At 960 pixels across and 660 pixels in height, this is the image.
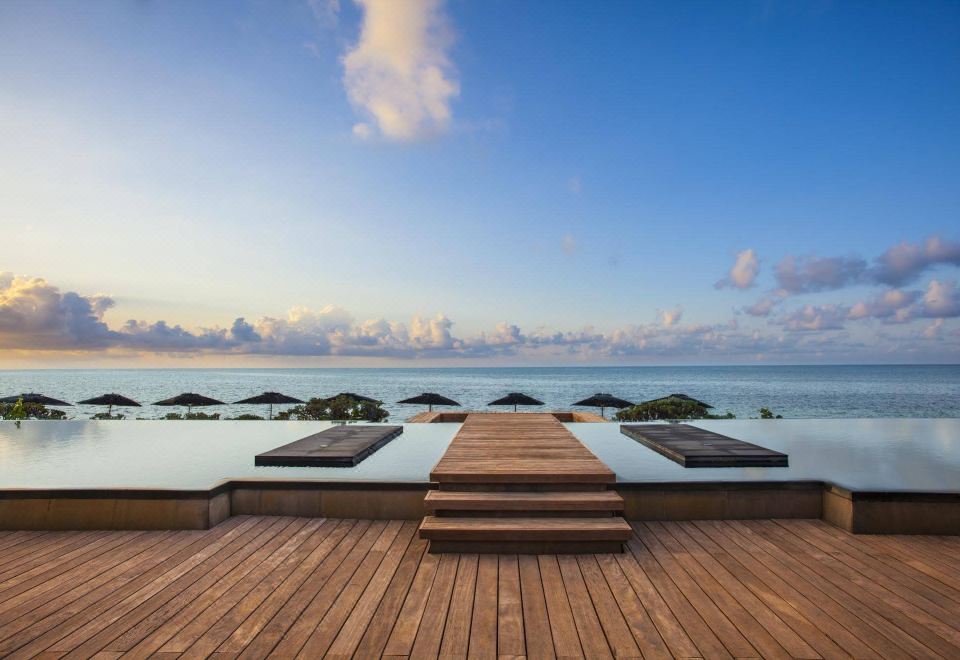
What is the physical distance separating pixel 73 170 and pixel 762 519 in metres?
16.1

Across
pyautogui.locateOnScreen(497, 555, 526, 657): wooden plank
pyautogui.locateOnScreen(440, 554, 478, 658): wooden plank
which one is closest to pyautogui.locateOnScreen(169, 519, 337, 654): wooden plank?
pyautogui.locateOnScreen(440, 554, 478, 658): wooden plank

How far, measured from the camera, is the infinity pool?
490cm

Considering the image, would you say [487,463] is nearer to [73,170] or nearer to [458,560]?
[458,560]

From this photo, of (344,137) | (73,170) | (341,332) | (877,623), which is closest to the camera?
(877,623)

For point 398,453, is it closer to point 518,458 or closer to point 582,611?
point 518,458

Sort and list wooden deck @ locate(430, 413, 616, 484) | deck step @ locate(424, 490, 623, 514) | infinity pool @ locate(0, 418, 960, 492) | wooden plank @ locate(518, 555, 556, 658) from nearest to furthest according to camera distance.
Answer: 1. wooden plank @ locate(518, 555, 556, 658)
2. deck step @ locate(424, 490, 623, 514)
3. wooden deck @ locate(430, 413, 616, 484)
4. infinity pool @ locate(0, 418, 960, 492)

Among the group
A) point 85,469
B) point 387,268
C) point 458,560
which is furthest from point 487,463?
point 387,268

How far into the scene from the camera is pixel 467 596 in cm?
276

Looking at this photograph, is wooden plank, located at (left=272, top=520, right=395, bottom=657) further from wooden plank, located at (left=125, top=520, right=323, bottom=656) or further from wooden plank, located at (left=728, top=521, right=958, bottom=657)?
wooden plank, located at (left=728, top=521, right=958, bottom=657)

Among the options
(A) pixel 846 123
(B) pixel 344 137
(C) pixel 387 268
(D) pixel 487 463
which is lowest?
(D) pixel 487 463

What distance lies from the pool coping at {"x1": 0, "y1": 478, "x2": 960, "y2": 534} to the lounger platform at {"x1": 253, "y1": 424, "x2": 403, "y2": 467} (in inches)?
38.7

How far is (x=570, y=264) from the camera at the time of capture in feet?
80.7

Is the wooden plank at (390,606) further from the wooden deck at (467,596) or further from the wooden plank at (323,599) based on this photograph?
the wooden plank at (323,599)

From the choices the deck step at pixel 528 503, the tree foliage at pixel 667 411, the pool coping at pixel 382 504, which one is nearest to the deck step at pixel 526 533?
the deck step at pixel 528 503
